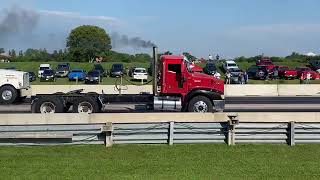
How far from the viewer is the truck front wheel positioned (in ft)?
66.0

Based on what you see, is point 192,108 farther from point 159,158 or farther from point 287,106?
point 159,158

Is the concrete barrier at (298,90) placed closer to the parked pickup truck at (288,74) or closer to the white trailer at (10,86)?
the white trailer at (10,86)

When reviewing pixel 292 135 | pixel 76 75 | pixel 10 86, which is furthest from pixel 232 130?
pixel 76 75

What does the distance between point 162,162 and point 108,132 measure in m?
2.11

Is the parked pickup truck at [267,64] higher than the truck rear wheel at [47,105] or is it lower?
higher

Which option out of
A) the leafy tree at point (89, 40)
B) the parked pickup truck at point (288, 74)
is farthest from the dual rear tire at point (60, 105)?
the leafy tree at point (89, 40)

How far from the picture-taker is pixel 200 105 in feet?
66.3

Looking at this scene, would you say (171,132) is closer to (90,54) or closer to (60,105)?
(60,105)

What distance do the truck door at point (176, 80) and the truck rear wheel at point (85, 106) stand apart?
8.85 ft

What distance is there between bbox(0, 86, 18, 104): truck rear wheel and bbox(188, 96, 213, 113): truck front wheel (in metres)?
8.47

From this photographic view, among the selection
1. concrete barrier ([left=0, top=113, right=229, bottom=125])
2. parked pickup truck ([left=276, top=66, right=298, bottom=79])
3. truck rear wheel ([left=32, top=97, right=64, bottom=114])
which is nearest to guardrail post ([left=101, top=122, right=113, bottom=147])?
concrete barrier ([left=0, top=113, right=229, bottom=125])

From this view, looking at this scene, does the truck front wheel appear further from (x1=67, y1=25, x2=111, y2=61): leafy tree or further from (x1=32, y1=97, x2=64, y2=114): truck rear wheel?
(x1=67, y1=25, x2=111, y2=61): leafy tree

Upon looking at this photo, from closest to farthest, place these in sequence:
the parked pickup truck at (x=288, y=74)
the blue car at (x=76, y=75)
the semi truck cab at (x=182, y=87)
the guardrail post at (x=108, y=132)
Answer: the guardrail post at (x=108, y=132) < the semi truck cab at (x=182, y=87) < the blue car at (x=76, y=75) < the parked pickup truck at (x=288, y=74)

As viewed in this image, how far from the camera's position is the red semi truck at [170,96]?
20203 mm
